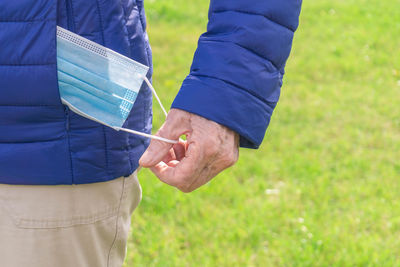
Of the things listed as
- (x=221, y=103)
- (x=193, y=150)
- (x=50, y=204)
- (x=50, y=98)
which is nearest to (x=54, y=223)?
(x=50, y=204)

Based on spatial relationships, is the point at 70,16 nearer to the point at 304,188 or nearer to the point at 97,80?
the point at 97,80

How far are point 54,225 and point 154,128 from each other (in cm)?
293

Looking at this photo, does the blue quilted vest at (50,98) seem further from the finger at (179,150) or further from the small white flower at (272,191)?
the small white flower at (272,191)

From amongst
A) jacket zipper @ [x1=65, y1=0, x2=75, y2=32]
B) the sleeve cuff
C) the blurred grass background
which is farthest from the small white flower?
jacket zipper @ [x1=65, y1=0, x2=75, y2=32]

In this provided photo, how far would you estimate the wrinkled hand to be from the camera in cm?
130

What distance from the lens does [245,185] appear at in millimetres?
3668

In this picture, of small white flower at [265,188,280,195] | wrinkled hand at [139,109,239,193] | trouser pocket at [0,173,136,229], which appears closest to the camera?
wrinkled hand at [139,109,239,193]

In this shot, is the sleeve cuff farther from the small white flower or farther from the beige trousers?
the small white flower

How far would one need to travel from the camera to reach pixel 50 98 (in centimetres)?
137

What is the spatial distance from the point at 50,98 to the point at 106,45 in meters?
0.19

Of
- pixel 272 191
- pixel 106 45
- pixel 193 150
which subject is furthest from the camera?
pixel 272 191

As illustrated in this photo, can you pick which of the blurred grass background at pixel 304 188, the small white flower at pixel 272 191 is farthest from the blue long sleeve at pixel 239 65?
the small white flower at pixel 272 191

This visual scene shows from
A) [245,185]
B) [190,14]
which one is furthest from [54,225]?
[190,14]

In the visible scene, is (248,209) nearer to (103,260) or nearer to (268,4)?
(103,260)
